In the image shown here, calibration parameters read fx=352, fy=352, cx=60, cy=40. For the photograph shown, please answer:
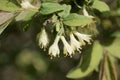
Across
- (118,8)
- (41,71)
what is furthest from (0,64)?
(118,8)

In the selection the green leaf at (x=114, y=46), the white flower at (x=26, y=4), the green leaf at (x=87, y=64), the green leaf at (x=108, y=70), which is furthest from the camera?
the green leaf at (x=114, y=46)

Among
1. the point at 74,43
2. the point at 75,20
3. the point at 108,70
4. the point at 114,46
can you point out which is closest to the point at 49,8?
the point at 75,20

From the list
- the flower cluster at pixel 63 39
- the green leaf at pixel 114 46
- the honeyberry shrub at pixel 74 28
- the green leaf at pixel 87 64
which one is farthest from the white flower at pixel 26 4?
the green leaf at pixel 114 46

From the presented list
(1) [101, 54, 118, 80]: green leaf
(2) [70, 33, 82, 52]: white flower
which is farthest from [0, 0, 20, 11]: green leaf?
(1) [101, 54, 118, 80]: green leaf

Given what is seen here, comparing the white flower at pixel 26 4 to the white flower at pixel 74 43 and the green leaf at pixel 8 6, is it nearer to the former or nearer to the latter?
the green leaf at pixel 8 6

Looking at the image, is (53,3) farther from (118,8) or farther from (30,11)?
(118,8)
